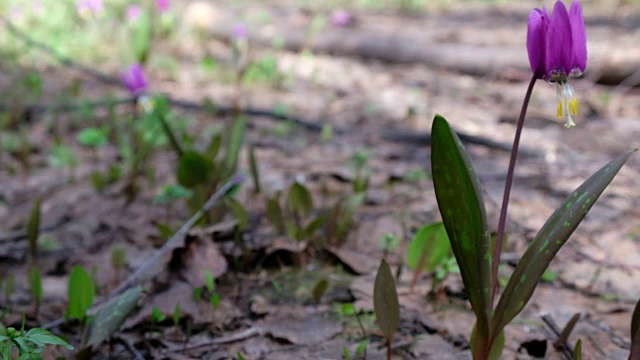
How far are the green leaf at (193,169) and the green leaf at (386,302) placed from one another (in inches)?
42.7

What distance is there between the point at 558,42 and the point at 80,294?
1.28m

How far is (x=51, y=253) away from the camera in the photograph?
7.18 feet

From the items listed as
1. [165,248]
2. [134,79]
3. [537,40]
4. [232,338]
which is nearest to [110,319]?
[232,338]

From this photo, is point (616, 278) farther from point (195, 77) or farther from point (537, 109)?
point (195, 77)

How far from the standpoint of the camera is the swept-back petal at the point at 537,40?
117 cm

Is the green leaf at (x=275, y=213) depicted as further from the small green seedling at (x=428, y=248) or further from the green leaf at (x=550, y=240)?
the green leaf at (x=550, y=240)

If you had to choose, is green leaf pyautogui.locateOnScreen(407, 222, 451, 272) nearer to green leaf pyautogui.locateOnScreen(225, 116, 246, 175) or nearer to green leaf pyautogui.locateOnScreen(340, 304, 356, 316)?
green leaf pyautogui.locateOnScreen(340, 304, 356, 316)

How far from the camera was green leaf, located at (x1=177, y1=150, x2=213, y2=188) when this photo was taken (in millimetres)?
2264

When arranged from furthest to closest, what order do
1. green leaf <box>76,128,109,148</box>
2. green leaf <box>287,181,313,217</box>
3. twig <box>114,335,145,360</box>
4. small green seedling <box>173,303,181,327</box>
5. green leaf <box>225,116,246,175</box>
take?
green leaf <box>76,128,109,148</box> < green leaf <box>225,116,246,175</box> < green leaf <box>287,181,313,217</box> < small green seedling <box>173,303,181,327</box> < twig <box>114,335,145,360</box>

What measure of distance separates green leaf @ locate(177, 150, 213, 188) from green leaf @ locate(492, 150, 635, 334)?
1.34 metres

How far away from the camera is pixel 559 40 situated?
1157 millimetres

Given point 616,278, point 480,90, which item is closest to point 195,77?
point 480,90

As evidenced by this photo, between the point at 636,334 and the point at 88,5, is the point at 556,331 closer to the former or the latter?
the point at 636,334

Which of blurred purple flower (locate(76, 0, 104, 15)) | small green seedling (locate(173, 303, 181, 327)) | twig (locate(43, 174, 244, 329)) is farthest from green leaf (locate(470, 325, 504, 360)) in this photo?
blurred purple flower (locate(76, 0, 104, 15))
